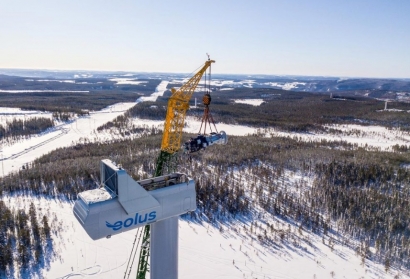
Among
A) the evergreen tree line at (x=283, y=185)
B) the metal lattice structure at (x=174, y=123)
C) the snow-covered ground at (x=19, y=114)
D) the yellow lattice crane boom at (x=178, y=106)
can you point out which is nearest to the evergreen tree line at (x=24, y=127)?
the snow-covered ground at (x=19, y=114)

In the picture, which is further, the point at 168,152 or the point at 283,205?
the point at 283,205

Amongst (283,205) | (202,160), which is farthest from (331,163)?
(202,160)

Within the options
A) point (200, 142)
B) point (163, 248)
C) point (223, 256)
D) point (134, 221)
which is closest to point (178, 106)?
point (200, 142)

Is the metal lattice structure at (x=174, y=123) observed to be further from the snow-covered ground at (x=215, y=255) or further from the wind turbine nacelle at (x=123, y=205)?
the wind turbine nacelle at (x=123, y=205)

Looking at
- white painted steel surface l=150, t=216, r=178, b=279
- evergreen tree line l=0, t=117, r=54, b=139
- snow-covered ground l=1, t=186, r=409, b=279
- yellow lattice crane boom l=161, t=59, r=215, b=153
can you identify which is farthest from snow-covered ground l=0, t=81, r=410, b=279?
evergreen tree line l=0, t=117, r=54, b=139

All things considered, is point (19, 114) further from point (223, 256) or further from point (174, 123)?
point (223, 256)

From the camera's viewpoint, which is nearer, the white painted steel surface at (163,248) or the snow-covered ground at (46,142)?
the white painted steel surface at (163,248)

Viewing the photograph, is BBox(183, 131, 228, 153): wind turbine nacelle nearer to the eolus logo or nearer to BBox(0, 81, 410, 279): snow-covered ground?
BBox(0, 81, 410, 279): snow-covered ground

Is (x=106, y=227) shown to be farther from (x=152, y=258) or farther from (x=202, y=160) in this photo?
(x=202, y=160)
